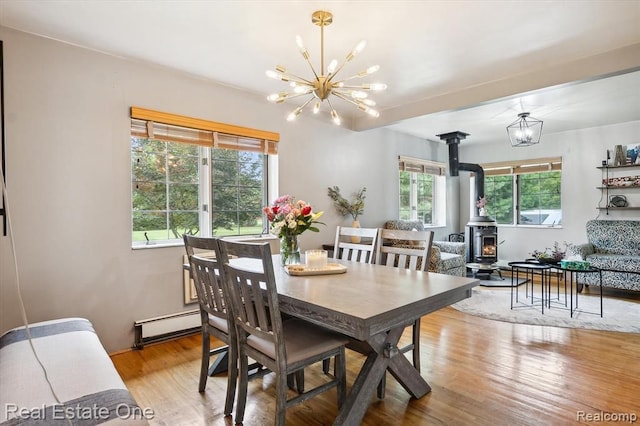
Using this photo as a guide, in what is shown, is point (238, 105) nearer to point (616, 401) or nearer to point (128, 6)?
point (128, 6)

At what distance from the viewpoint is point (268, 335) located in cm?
159

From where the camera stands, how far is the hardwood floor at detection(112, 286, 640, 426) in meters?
1.94

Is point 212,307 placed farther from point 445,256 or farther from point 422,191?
point 422,191

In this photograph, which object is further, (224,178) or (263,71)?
(224,178)

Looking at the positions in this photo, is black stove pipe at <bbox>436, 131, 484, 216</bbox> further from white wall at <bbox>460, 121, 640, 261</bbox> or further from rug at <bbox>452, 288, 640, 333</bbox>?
rug at <bbox>452, 288, 640, 333</bbox>

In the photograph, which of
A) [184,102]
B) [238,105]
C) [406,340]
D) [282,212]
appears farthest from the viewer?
[238,105]

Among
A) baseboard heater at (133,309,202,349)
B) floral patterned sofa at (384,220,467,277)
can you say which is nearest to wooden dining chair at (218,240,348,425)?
baseboard heater at (133,309,202,349)

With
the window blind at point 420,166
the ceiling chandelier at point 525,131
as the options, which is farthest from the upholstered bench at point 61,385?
the window blind at point 420,166

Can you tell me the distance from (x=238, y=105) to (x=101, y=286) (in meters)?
2.10

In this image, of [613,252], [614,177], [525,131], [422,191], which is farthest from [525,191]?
[525,131]

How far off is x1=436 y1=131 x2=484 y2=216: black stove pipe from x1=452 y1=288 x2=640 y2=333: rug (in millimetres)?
2170

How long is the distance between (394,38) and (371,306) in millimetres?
2049

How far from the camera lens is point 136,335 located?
289 cm

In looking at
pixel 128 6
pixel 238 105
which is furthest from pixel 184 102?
pixel 128 6
